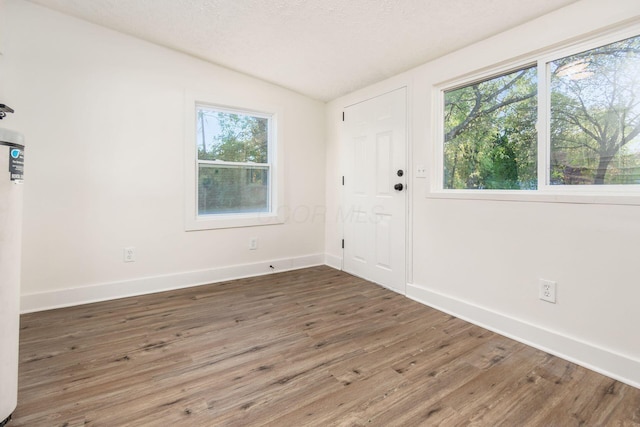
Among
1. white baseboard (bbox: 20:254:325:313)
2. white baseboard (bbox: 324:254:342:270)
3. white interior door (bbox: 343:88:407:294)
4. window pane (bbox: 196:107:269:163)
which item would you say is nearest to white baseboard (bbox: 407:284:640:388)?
white interior door (bbox: 343:88:407:294)

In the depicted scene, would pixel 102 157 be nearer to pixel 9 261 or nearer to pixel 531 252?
pixel 9 261

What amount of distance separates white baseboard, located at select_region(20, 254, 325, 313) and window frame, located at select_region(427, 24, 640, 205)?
79.2 inches

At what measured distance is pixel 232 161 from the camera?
3387mm

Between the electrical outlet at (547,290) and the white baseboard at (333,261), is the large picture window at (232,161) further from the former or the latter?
the electrical outlet at (547,290)

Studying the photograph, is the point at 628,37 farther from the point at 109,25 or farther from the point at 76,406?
the point at 109,25

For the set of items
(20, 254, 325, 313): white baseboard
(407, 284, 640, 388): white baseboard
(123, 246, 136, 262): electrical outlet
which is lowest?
(407, 284, 640, 388): white baseboard

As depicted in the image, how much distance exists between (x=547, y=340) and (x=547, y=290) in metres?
0.31

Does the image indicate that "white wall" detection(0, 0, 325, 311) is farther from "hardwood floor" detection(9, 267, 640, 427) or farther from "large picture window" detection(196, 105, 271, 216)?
"hardwood floor" detection(9, 267, 640, 427)

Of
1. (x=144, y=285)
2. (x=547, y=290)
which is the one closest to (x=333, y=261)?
(x=144, y=285)

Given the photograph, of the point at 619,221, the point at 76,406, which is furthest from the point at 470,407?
the point at 76,406

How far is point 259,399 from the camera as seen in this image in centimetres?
145

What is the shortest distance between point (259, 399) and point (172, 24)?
9.17 ft

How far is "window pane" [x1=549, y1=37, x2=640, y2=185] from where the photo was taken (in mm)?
1665

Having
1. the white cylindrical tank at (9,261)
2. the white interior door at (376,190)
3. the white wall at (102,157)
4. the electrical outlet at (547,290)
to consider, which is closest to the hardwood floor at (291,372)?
the white cylindrical tank at (9,261)
